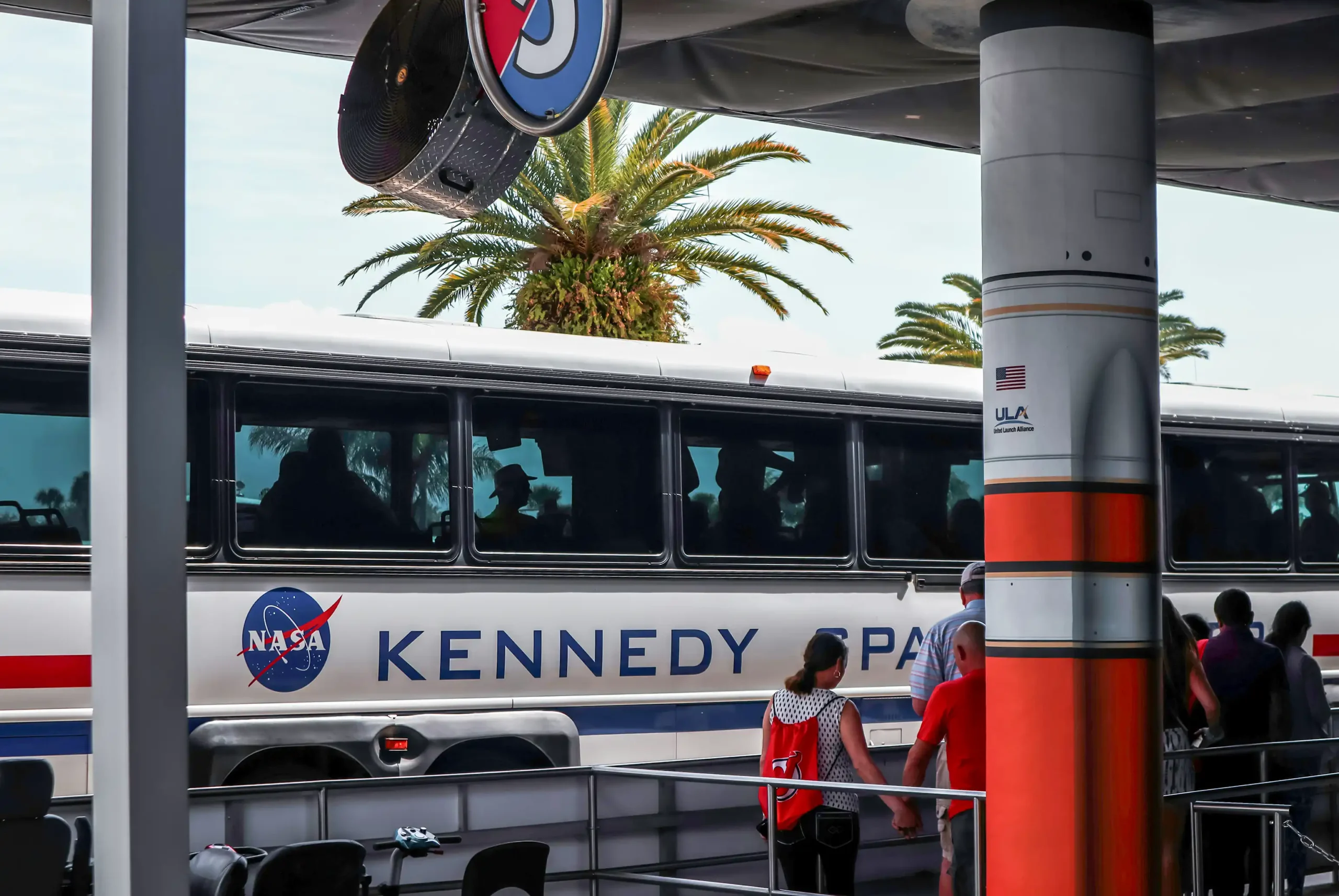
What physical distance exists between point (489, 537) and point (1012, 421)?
15.8ft

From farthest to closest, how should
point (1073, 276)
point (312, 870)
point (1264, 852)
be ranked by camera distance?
1. point (1264, 852)
2. point (1073, 276)
3. point (312, 870)

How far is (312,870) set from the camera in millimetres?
5777

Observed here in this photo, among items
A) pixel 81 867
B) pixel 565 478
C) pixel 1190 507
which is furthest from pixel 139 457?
pixel 1190 507

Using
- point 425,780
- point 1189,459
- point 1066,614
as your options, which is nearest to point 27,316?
point 425,780

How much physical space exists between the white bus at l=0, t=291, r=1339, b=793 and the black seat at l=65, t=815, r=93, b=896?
2570 millimetres

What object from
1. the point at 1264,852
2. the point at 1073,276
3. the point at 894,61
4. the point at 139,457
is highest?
the point at 894,61

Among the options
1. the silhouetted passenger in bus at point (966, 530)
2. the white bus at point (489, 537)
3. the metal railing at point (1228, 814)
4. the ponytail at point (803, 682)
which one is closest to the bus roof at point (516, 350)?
the white bus at point (489, 537)

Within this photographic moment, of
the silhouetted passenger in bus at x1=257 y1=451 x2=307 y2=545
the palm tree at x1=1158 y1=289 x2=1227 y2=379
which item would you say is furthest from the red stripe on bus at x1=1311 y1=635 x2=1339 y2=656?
the palm tree at x1=1158 y1=289 x2=1227 y2=379

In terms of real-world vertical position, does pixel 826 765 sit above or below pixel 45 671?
below

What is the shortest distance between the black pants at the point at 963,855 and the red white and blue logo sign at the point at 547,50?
3851mm

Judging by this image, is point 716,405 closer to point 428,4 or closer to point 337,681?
point 337,681

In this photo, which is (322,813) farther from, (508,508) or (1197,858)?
(1197,858)

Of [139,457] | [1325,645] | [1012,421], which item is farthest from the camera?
[1325,645]

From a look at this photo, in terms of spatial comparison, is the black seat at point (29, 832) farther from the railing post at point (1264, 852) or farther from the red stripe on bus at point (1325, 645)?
the red stripe on bus at point (1325, 645)
